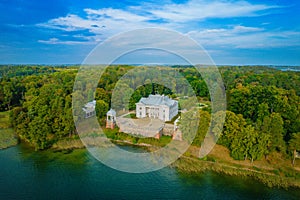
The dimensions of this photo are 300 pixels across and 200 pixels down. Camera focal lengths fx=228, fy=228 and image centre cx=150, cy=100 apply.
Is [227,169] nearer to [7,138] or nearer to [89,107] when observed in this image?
[89,107]

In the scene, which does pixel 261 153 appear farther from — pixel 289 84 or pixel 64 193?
pixel 289 84

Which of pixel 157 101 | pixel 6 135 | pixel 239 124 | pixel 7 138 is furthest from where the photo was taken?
pixel 157 101

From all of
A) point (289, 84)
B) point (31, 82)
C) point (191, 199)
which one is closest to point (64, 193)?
point (191, 199)

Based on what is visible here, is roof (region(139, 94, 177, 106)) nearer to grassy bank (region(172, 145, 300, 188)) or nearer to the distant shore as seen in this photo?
the distant shore

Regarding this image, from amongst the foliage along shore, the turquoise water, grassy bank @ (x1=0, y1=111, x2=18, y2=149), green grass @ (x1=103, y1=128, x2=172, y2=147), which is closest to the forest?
the foliage along shore

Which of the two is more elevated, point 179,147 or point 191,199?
point 179,147

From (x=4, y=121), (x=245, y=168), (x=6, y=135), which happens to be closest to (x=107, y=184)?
(x=245, y=168)
